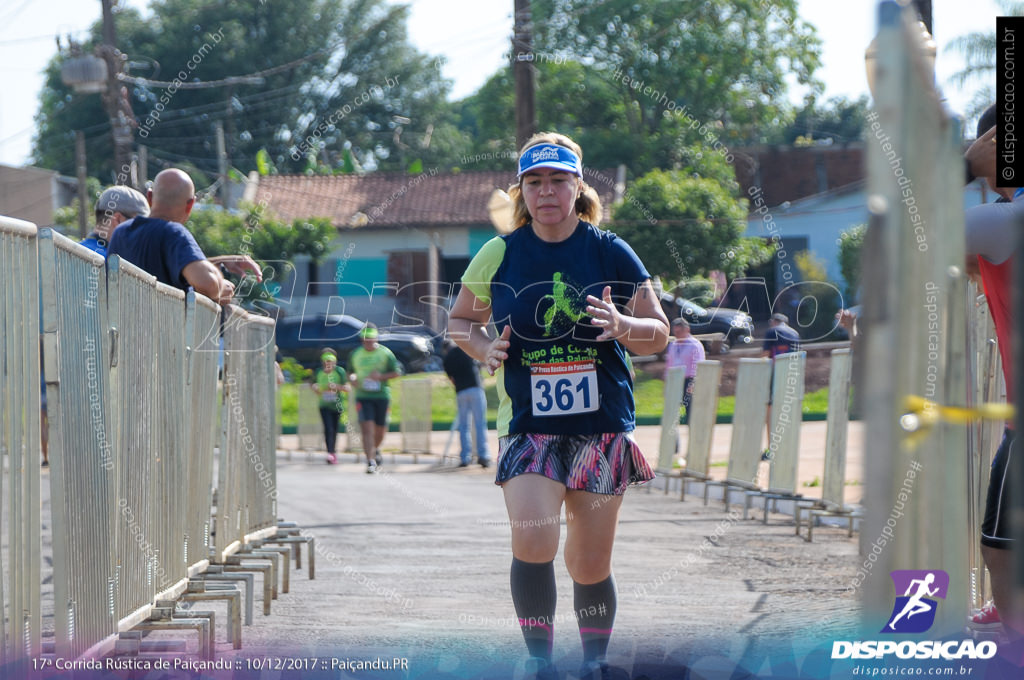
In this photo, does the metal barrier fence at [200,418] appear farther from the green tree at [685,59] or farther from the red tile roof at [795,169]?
the red tile roof at [795,169]

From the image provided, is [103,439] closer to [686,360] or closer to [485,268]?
[485,268]

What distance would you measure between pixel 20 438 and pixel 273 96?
51.9 m

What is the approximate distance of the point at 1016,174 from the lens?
3.04 m

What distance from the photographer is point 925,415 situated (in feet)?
6.04

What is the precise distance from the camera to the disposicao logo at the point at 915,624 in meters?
2.04

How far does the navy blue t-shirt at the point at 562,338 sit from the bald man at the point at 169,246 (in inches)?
70.2

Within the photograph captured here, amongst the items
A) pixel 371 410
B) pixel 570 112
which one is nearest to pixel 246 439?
pixel 371 410

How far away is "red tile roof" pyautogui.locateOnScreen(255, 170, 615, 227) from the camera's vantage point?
3547cm

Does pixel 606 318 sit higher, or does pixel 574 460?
pixel 606 318

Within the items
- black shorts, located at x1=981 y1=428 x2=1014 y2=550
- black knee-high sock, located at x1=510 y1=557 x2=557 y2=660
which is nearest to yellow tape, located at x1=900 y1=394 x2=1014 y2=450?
black shorts, located at x1=981 y1=428 x2=1014 y2=550

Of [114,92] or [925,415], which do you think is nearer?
[925,415]

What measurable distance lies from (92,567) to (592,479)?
1510mm

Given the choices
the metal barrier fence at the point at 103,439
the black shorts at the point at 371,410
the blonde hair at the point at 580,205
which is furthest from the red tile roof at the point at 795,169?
the blonde hair at the point at 580,205

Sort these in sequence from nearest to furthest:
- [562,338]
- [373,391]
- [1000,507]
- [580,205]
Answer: [1000,507] < [562,338] < [580,205] < [373,391]
